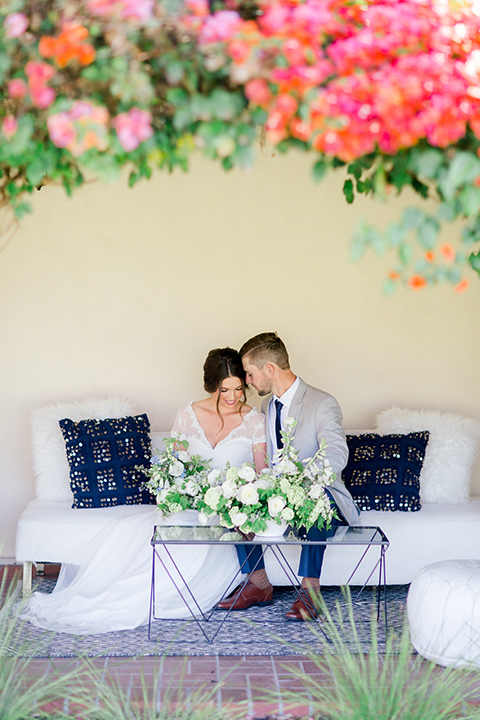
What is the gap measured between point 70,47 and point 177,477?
2.82 meters

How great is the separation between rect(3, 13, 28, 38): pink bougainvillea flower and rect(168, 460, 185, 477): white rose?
9.02ft

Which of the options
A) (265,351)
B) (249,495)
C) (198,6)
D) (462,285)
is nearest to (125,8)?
(198,6)

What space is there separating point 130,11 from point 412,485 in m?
3.65

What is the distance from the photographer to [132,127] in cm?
161

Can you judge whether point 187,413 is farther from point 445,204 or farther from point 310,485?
point 445,204

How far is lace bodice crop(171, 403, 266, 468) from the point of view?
14.9ft

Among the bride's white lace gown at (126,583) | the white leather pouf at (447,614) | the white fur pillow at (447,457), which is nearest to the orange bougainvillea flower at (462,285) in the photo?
the white leather pouf at (447,614)

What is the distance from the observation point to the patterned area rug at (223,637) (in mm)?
3604

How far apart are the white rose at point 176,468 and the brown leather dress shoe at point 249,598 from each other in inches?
28.0

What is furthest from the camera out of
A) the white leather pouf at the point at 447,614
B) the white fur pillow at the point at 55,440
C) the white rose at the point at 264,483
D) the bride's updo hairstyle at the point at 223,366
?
the white fur pillow at the point at 55,440

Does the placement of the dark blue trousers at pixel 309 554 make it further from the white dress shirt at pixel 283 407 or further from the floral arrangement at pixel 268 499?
the white dress shirt at pixel 283 407

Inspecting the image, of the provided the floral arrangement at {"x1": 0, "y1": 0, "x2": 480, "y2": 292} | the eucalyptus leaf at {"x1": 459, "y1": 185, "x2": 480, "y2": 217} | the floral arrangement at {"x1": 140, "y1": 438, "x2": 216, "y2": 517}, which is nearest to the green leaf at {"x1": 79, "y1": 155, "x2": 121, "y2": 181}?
the floral arrangement at {"x1": 0, "y1": 0, "x2": 480, "y2": 292}

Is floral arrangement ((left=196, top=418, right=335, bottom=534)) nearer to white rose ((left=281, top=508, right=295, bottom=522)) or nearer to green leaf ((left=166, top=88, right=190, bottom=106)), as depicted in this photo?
white rose ((left=281, top=508, right=295, bottom=522))

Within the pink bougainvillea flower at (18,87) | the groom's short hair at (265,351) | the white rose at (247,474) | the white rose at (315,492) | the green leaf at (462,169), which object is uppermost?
the pink bougainvillea flower at (18,87)
